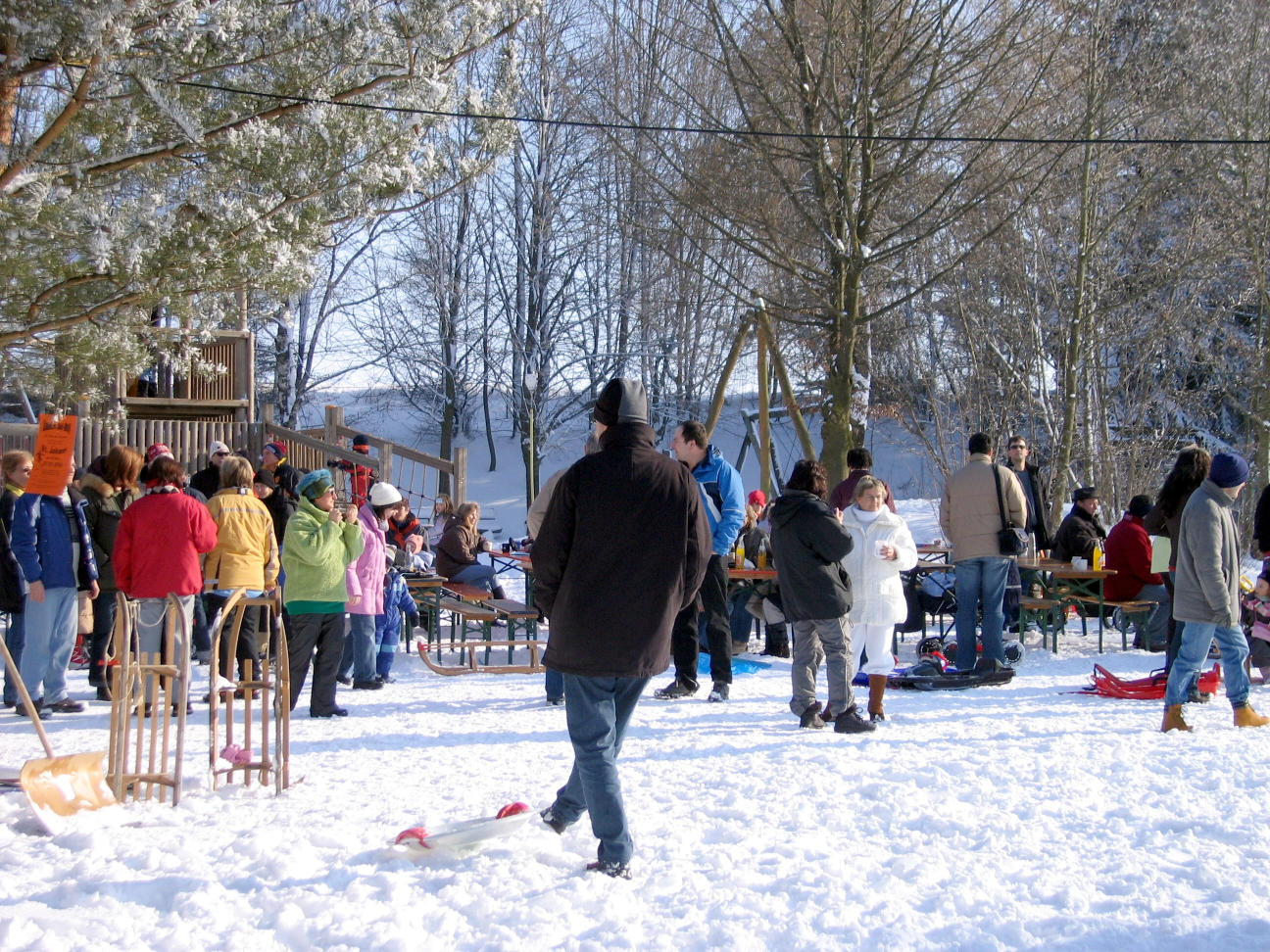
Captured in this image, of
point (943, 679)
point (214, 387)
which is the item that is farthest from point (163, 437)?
point (943, 679)

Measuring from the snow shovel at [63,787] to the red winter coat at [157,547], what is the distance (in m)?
2.13

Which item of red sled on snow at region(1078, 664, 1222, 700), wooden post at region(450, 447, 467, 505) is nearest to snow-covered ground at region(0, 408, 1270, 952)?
red sled on snow at region(1078, 664, 1222, 700)

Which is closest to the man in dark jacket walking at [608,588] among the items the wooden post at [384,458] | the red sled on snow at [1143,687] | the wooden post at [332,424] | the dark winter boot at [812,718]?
the dark winter boot at [812,718]

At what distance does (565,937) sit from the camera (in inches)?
150

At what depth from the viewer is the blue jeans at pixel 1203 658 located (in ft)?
23.1

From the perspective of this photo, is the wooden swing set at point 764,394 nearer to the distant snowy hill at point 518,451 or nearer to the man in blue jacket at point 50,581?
the man in blue jacket at point 50,581

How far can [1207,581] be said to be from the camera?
6.98 meters

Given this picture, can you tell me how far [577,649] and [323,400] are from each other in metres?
42.0

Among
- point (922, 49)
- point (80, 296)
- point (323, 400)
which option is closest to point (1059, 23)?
point (922, 49)

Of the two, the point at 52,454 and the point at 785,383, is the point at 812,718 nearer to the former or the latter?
the point at 52,454

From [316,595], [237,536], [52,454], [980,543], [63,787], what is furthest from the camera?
[980,543]

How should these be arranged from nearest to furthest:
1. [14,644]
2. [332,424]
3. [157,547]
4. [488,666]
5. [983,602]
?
[157,547]
[14,644]
[983,602]
[488,666]
[332,424]

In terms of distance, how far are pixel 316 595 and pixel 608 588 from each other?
409 cm

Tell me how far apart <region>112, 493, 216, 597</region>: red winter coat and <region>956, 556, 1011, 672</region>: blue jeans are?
19.0ft
